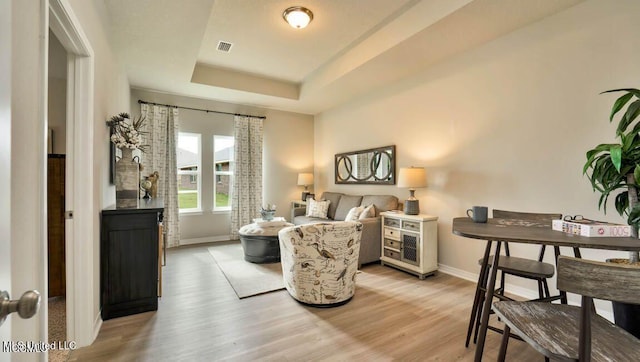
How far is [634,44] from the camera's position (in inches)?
87.8

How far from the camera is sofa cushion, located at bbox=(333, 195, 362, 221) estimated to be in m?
4.88

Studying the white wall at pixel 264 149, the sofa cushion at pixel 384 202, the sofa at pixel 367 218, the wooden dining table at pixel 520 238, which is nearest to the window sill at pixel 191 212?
the white wall at pixel 264 149

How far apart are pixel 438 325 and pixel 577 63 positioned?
2.69m

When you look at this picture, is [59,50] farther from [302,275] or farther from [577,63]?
[577,63]

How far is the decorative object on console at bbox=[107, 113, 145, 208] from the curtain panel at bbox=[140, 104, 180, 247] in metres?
2.24

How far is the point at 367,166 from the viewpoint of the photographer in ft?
16.4

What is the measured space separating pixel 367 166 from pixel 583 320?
4085mm

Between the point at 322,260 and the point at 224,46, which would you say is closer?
the point at 322,260

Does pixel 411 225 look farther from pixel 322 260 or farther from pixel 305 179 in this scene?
pixel 305 179

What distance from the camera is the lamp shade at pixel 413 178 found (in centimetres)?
364

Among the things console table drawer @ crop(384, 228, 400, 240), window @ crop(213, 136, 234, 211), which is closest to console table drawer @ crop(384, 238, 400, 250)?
console table drawer @ crop(384, 228, 400, 240)

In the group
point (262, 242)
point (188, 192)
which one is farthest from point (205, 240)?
point (262, 242)

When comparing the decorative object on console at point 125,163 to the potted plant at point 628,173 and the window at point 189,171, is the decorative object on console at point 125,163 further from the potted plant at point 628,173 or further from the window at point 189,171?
the potted plant at point 628,173

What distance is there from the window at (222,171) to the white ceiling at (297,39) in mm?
981
